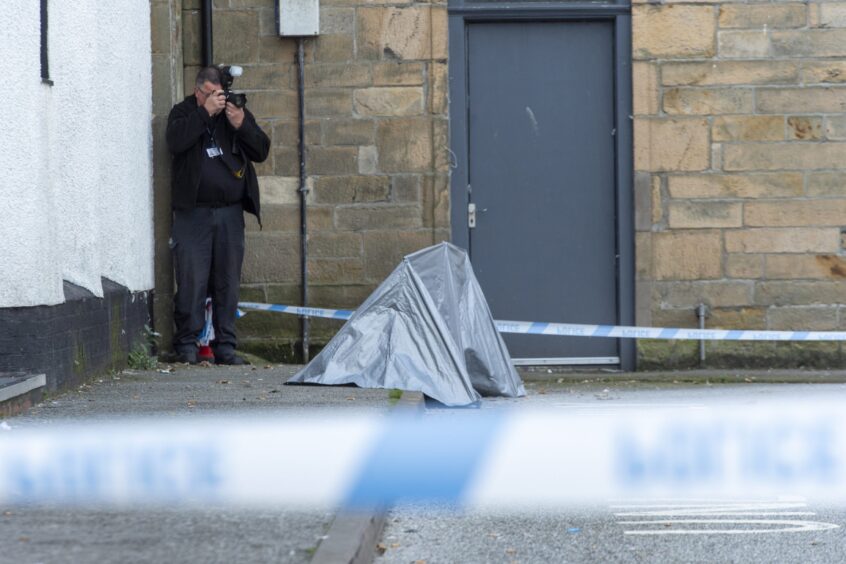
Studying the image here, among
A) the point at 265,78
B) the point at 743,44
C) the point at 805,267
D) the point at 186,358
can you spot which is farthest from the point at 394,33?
the point at 805,267

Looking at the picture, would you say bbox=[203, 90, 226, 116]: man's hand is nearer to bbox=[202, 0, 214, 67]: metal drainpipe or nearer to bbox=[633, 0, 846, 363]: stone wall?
bbox=[202, 0, 214, 67]: metal drainpipe

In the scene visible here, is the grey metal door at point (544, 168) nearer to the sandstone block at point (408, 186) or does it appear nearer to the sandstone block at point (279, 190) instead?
the sandstone block at point (408, 186)

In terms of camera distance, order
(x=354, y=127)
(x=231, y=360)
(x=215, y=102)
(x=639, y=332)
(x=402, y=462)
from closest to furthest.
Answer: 1. (x=402, y=462)
2. (x=215, y=102)
3. (x=231, y=360)
4. (x=639, y=332)
5. (x=354, y=127)

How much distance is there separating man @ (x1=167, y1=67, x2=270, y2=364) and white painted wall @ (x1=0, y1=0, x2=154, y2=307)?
0.28 metres

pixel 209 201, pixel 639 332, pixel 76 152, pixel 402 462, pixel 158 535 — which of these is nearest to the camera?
pixel 158 535

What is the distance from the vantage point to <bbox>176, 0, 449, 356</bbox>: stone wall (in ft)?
35.9

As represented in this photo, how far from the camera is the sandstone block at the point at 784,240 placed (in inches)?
431

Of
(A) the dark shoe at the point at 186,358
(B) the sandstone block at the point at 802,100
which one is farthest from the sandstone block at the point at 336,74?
(B) the sandstone block at the point at 802,100

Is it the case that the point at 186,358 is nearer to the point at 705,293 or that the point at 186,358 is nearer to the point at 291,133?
the point at 291,133

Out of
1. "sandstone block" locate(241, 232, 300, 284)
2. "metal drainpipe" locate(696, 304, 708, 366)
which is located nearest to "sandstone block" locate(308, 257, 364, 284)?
"sandstone block" locate(241, 232, 300, 284)

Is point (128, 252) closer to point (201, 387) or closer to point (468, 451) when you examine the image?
point (201, 387)

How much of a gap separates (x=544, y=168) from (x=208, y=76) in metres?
2.61

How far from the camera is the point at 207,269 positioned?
1048 cm

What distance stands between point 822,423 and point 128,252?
4.67m
